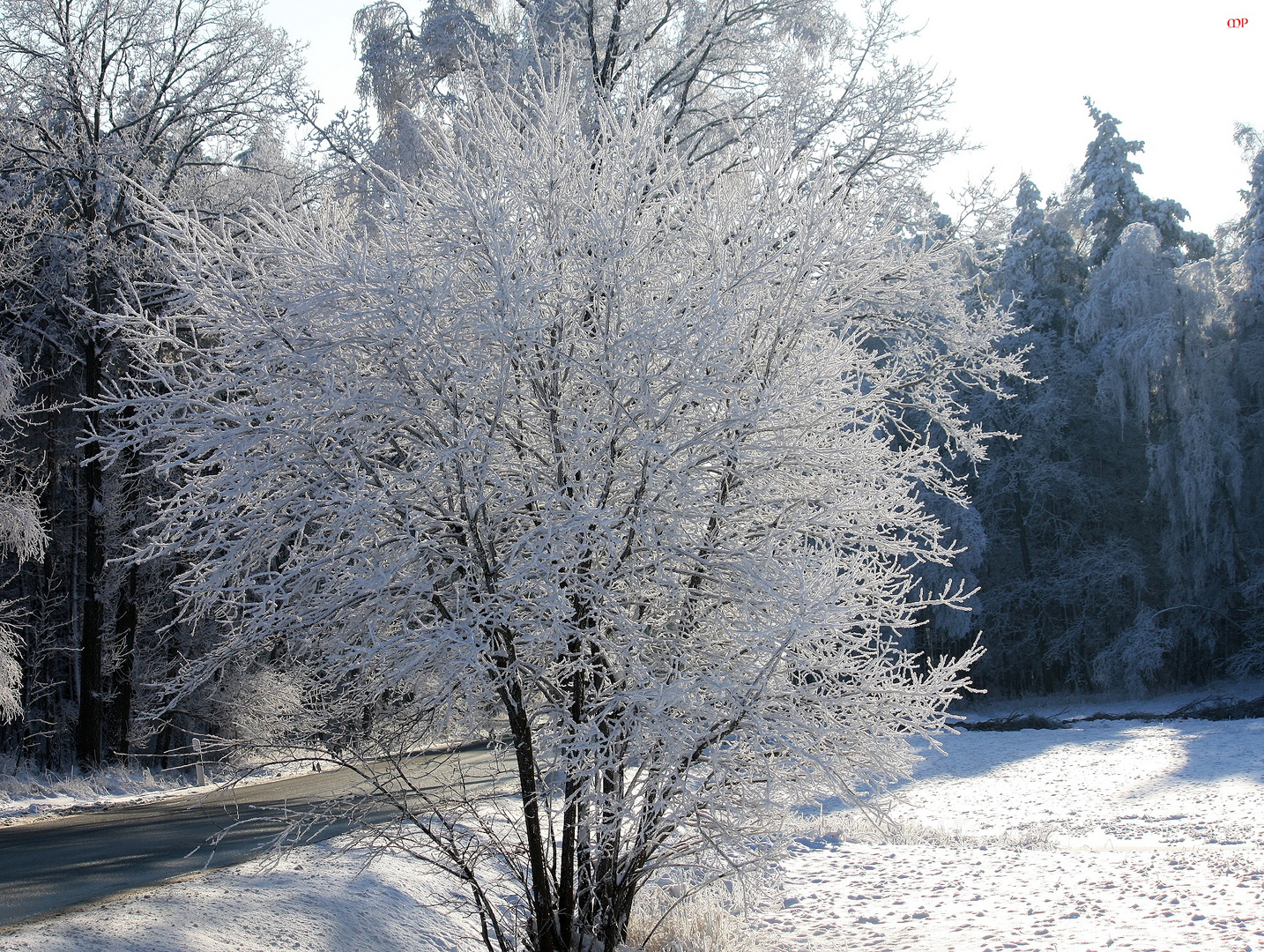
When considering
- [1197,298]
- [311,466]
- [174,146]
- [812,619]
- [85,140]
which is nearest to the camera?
[812,619]

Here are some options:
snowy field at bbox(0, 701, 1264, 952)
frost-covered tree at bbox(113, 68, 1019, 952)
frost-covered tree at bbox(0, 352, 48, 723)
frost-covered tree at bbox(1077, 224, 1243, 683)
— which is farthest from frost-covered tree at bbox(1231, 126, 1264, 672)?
frost-covered tree at bbox(0, 352, 48, 723)

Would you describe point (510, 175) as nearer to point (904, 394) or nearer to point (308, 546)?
point (308, 546)

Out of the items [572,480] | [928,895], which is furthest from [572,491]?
[928,895]

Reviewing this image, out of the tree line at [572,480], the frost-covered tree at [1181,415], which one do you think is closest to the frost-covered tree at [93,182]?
the tree line at [572,480]

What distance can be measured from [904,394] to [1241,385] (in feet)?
68.5

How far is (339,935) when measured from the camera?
20.2ft

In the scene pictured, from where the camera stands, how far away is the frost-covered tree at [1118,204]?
28406 millimetres

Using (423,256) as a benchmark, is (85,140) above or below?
above

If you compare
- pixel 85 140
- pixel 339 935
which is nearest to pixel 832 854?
pixel 339 935

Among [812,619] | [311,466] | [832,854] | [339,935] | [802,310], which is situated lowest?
[832,854]

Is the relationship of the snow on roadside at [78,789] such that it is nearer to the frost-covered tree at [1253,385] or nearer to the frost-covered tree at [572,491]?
the frost-covered tree at [572,491]

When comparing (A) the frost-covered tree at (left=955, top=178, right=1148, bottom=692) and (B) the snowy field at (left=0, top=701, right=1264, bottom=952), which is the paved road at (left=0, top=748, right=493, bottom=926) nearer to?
(B) the snowy field at (left=0, top=701, right=1264, bottom=952)

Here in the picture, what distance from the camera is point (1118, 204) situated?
29234 mm

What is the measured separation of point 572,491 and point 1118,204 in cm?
2920
